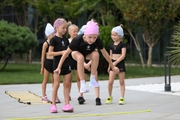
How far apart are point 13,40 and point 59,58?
44.0 feet

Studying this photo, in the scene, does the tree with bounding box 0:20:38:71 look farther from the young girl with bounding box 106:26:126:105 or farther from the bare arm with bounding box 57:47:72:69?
the bare arm with bounding box 57:47:72:69

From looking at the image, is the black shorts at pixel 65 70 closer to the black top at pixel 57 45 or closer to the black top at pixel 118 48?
the black top at pixel 57 45

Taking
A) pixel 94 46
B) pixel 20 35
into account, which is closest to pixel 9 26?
pixel 20 35

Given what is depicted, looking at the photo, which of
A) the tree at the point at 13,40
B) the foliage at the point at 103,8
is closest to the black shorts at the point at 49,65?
the tree at the point at 13,40

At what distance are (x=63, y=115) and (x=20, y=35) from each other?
14.8 m

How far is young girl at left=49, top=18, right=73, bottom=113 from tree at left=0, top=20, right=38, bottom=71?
42.7 ft

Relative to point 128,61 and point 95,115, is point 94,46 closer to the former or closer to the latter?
point 95,115

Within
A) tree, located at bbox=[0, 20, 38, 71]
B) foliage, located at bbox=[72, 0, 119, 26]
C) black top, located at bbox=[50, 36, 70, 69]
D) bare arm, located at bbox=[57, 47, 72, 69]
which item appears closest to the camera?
bare arm, located at bbox=[57, 47, 72, 69]

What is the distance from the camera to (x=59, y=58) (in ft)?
36.4

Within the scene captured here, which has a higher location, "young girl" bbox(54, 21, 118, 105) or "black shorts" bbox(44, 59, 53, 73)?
"young girl" bbox(54, 21, 118, 105)

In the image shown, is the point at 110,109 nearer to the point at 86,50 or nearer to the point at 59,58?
the point at 86,50

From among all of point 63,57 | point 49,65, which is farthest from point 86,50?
point 49,65

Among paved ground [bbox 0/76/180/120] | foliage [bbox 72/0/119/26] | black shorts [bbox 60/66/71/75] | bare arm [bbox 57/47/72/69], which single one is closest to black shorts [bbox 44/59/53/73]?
paved ground [bbox 0/76/180/120]

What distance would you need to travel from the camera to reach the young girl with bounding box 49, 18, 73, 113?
1076 centimetres
